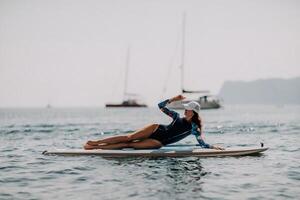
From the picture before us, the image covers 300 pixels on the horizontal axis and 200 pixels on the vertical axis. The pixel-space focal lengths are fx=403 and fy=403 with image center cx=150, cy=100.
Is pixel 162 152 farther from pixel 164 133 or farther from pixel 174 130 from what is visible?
pixel 174 130

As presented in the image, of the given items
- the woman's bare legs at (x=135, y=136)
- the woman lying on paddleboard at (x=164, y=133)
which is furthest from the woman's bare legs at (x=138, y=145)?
the woman's bare legs at (x=135, y=136)

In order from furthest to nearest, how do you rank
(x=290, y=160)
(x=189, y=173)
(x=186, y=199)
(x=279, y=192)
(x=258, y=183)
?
(x=290, y=160)
(x=189, y=173)
(x=258, y=183)
(x=279, y=192)
(x=186, y=199)

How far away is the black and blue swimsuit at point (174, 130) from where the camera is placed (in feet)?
45.9

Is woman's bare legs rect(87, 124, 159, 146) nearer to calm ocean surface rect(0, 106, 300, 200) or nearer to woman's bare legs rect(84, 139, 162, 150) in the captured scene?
woman's bare legs rect(84, 139, 162, 150)

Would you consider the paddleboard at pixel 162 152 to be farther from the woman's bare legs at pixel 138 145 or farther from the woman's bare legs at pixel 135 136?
the woman's bare legs at pixel 135 136

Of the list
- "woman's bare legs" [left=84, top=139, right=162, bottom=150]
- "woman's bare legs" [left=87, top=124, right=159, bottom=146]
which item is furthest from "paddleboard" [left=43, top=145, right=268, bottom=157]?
"woman's bare legs" [left=87, top=124, right=159, bottom=146]

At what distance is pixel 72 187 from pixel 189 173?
3515 millimetres

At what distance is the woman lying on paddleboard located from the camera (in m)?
13.8

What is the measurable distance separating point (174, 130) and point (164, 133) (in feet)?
1.26

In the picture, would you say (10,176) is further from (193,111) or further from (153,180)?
(193,111)

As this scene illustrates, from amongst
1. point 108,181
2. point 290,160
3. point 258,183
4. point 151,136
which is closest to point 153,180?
point 108,181

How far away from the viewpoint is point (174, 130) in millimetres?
14195

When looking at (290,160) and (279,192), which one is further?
(290,160)

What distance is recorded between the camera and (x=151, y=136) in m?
14.4
